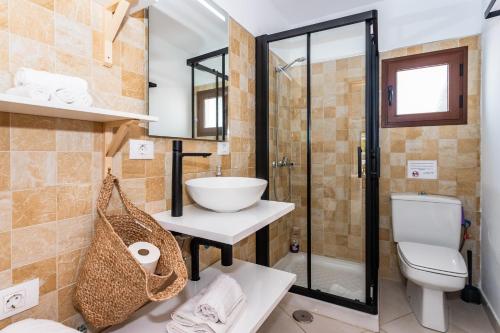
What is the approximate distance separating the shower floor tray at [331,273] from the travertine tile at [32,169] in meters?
1.84

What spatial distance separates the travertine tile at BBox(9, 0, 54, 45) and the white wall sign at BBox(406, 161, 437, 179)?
8.22ft

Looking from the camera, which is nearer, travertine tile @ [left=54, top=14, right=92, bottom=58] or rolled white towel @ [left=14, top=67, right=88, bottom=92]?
rolled white towel @ [left=14, top=67, right=88, bottom=92]

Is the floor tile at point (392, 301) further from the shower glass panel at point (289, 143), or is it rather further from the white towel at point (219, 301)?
the white towel at point (219, 301)

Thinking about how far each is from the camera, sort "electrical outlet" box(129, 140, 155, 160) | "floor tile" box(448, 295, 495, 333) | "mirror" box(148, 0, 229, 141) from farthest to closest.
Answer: "floor tile" box(448, 295, 495, 333) < "mirror" box(148, 0, 229, 141) < "electrical outlet" box(129, 140, 155, 160)

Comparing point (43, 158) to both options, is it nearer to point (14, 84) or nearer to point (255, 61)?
point (14, 84)

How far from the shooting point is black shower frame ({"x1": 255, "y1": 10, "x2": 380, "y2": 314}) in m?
1.74

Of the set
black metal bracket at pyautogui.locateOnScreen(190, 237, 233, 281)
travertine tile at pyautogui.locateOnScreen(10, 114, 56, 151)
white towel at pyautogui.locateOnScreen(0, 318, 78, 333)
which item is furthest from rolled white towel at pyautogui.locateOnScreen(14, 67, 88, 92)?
black metal bracket at pyautogui.locateOnScreen(190, 237, 233, 281)

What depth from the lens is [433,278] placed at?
165 cm

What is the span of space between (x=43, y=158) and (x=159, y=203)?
1.71 feet

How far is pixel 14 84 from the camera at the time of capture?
0.79 meters

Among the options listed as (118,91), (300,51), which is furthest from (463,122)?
(118,91)

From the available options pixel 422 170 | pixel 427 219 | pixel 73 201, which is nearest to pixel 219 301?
pixel 73 201

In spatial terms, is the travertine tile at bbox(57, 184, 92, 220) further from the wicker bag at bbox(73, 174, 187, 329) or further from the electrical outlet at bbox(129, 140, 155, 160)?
the electrical outlet at bbox(129, 140, 155, 160)

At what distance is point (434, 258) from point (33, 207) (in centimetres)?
219
